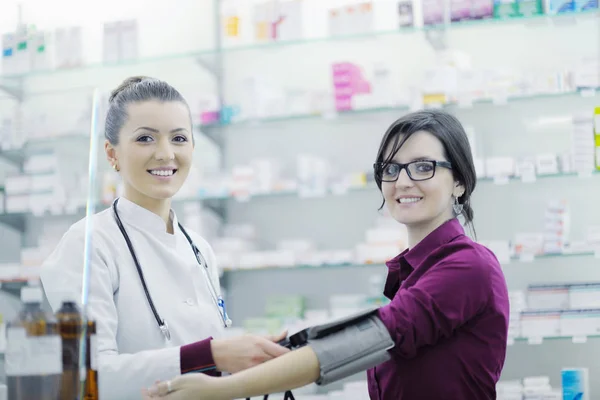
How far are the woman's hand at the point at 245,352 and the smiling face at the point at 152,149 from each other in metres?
0.56

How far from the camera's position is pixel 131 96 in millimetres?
2061

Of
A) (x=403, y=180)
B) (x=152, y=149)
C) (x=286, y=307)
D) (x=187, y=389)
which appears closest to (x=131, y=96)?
(x=152, y=149)

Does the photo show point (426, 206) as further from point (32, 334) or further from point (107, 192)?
point (107, 192)

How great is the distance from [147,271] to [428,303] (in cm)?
73

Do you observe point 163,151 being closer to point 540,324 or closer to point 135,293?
point 135,293

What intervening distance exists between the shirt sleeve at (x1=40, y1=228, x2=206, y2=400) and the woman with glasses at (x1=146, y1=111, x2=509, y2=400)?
152 millimetres

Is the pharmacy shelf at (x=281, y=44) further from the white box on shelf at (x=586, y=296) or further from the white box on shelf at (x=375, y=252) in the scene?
the white box on shelf at (x=586, y=296)

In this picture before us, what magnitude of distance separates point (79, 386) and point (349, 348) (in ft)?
1.87

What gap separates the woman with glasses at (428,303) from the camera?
162 cm

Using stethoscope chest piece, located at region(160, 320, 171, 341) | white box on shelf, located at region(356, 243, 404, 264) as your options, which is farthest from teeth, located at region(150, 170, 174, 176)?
white box on shelf, located at region(356, 243, 404, 264)

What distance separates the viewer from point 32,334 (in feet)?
4.18

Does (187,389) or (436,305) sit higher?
(436,305)

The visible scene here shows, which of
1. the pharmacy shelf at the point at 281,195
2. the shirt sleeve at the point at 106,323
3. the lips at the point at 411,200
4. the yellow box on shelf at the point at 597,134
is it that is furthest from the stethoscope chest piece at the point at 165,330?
the yellow box on shelf at the point at 597,134

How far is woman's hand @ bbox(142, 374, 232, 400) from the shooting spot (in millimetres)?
1521
